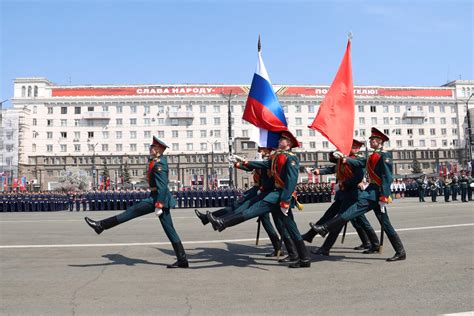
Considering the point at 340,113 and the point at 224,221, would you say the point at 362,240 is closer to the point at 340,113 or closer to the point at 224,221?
the point at 340,113

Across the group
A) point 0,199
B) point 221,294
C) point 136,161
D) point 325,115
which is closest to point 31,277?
point 221,294

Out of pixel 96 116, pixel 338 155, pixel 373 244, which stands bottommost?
pixel 373 244

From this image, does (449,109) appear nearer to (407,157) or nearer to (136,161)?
(407,157)

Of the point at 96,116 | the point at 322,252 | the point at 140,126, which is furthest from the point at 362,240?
the point at 96,116

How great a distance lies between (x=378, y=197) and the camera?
7156 millimetres

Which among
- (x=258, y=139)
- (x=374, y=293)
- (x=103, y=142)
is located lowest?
(x=374, y=293)

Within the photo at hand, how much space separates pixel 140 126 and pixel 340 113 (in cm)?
7284

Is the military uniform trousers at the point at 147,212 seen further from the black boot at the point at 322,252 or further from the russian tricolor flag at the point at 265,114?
the russian tricolor flag at the point at 265,114

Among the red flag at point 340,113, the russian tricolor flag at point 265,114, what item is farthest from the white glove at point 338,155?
the russian tricolor flag at point 265,114

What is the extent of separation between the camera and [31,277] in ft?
20.2

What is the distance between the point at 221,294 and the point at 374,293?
1.87 metres

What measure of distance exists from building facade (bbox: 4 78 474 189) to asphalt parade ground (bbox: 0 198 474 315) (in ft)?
214

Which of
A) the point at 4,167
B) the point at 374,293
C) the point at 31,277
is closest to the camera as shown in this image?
the point at 374,293

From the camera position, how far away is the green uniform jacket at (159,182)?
6.86 metres
